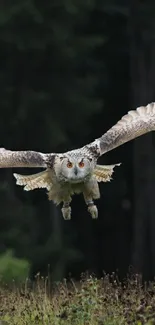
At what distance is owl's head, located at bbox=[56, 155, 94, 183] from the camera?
9672 mm

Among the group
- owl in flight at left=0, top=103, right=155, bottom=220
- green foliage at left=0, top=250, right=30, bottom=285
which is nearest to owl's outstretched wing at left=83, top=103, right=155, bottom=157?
owl in flight at left=0, top=103, right=155, bottom=220

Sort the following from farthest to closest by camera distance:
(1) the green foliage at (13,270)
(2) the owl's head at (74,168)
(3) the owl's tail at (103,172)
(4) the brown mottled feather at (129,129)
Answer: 1. (1) the green foliage at (13,270)
2. (4) the brown mottled feather at (129,129)
3. (3) the owl's tail at (103,172)
4. (2) the owl's head at (74,168)

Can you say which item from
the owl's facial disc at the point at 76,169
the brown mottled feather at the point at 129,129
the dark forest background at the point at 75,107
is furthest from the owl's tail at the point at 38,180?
the dark forest background at the point at 75,107

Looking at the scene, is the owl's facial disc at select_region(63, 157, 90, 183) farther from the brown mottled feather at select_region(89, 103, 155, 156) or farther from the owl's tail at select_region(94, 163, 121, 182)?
the owl's tail at select_region(94, 163, 121, 182)

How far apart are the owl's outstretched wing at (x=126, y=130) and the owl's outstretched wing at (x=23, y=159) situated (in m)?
0.33

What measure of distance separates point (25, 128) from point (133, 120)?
11227mm

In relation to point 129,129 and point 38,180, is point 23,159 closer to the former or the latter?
point 38,180

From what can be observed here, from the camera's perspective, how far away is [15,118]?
22188 mm

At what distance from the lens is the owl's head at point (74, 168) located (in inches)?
381

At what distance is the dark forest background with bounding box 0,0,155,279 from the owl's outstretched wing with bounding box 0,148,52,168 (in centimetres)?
1002

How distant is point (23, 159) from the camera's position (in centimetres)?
1041

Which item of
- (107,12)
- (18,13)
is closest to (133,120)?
(18,13)

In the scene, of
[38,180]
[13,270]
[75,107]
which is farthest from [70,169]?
[75,107]

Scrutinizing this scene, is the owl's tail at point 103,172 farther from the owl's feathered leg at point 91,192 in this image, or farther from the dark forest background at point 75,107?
the dark forest background at point 75,107
